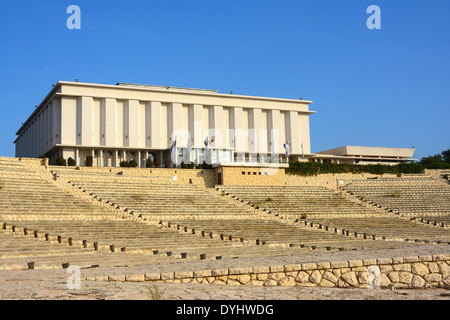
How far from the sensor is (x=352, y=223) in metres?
34.6

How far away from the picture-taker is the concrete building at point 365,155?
65812 mm

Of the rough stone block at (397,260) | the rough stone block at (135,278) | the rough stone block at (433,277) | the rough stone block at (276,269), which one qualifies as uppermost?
the rough stone block at (397,260)

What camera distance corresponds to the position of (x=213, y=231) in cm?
2745

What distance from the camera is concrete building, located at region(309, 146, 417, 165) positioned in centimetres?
6581

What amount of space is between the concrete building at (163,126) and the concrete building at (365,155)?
4.49 m

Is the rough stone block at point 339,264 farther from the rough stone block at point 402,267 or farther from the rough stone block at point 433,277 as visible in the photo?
the rough stone block at point 433,277

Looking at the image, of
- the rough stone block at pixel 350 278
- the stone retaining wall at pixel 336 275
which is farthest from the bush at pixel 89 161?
the rough stone block at pixel 350 278

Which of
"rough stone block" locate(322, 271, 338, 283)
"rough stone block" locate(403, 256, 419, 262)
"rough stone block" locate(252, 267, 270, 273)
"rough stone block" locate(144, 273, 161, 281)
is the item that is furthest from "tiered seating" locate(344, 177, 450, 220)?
"rough stone block" locate(144, 273, 161, 281)

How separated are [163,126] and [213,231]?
1275 inches

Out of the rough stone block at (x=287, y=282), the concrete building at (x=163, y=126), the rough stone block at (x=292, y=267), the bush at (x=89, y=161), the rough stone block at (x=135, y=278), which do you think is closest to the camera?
Answer: the rough stone block at (x=135, y=278)

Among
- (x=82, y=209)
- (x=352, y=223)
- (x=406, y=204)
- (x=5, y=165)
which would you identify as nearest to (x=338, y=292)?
(x=82, y=209)

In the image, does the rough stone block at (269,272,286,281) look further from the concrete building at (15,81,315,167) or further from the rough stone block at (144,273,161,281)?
the concrete building at (15,81,315,167)
